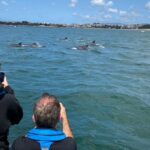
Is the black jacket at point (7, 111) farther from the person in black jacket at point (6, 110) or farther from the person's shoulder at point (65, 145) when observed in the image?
the person's shoulder at point (65, 145)

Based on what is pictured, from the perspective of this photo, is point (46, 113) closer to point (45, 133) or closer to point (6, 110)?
point (45, 133)

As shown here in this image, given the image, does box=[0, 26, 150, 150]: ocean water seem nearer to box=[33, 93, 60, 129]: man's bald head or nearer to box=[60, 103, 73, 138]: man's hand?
box=[60, 103, 73, 138]: man's hand

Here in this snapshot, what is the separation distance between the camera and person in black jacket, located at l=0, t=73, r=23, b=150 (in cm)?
604

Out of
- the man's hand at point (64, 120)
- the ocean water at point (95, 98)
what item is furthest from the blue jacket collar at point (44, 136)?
the ocean water at point (95, 98)

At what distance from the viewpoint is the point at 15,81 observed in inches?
1061

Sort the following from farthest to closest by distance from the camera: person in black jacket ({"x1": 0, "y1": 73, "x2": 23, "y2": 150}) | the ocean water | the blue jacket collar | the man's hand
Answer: the ocean water, person in black jacket ({"x1": 0, "y1": 73, "x2": 23, "y2": 150}), the man's hand, the blue jacket collar

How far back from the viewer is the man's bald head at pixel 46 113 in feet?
15.5

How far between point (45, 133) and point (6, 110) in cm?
154

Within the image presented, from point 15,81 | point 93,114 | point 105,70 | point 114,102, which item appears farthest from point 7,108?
point 105,70

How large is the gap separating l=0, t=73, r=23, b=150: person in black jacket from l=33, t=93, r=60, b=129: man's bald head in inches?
52.9

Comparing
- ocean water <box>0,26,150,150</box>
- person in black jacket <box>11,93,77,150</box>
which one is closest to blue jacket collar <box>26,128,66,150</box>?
person in black jacket <box>11,93,77,150</box>

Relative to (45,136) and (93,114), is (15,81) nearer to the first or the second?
(93,114)

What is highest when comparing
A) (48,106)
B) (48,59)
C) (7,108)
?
(48,106)

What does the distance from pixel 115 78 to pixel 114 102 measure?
9.85 m
